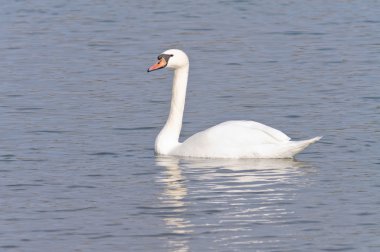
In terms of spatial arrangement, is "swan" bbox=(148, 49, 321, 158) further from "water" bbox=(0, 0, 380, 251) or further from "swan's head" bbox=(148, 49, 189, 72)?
"swan's head" bbox=(148, 49, 189, 72)

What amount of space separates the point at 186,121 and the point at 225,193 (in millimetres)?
4741

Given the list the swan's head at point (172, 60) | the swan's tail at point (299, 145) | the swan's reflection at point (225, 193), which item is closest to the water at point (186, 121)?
the swan's reflection at point (225, 193)

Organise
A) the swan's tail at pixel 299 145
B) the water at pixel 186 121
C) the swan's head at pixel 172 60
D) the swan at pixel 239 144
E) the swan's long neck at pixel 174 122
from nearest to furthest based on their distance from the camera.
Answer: the water at pixel 186 121, the swan's tail at pixel 299 145, the swan at pixel 239 144, the swan's long neck at pixel 174 122, the swan's head at pixel 172 60

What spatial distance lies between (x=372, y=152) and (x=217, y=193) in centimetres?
276

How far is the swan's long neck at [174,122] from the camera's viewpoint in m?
16.0

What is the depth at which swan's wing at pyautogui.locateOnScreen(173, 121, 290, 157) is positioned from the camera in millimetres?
15305

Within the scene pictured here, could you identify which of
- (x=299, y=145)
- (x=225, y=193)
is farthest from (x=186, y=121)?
(x=225, y=193)

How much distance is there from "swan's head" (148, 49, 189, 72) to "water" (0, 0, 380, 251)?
3.15 feet

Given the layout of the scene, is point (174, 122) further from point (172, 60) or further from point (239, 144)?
point (239, 144)

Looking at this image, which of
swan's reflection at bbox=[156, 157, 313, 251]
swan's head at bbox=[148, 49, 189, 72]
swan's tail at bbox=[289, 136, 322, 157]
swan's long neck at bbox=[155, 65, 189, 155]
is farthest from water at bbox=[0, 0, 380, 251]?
swan's head at bbox=[148, 49, 189, 72]

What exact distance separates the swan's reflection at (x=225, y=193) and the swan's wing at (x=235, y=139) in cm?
12

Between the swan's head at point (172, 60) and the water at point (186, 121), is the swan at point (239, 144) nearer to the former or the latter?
the water at point (186, 121)

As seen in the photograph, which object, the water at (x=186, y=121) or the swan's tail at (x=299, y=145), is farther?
the swan's tail at (x=299, y=145)

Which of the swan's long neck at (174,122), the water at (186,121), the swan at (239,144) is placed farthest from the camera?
the swan's long neck at (174,122)
